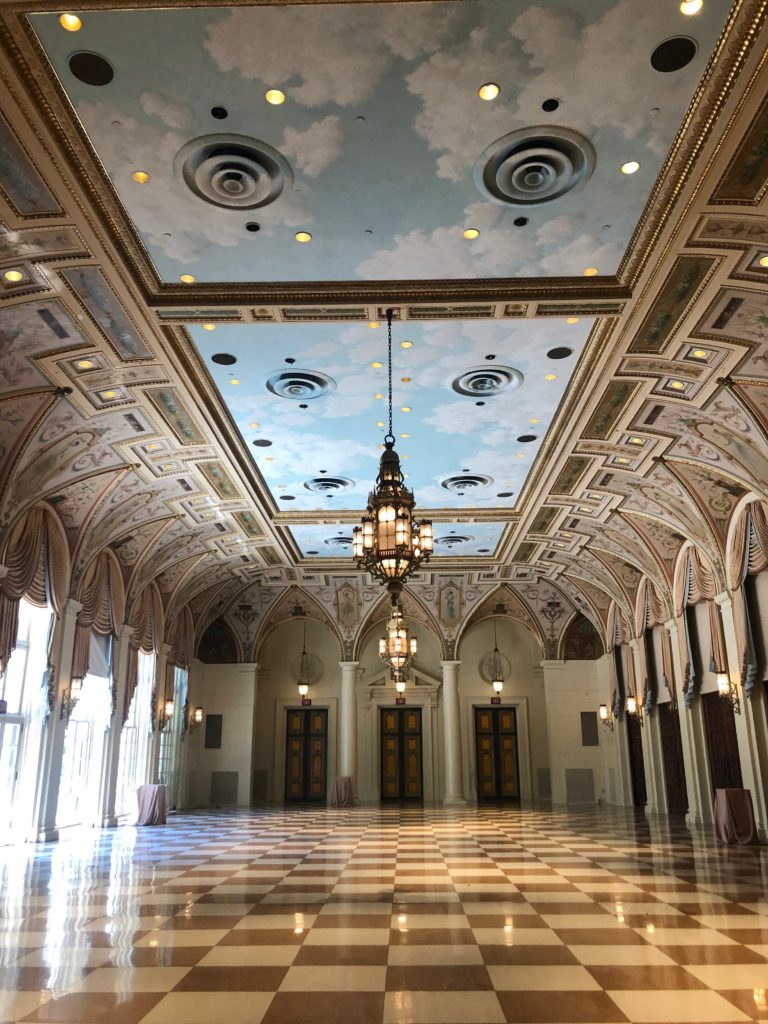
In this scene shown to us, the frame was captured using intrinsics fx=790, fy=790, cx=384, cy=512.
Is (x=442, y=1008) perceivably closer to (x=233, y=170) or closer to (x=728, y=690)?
(x=233, y=170)

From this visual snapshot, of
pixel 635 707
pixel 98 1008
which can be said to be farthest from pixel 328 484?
pixel 98 1008

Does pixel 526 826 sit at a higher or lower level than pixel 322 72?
lower

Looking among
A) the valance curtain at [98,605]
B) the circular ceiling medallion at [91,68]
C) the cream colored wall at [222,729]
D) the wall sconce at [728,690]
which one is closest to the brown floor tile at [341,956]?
the circular ceiling medallion at [91,68]

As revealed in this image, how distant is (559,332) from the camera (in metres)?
9.30

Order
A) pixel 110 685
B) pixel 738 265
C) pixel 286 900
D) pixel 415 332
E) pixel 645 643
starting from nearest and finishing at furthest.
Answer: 1. pixel 286 900
2. pixel 738 265
3. pixel 415 332
4. pixel 110 685
5. pixel 645 643

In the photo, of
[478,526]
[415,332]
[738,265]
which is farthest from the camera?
[478,526]

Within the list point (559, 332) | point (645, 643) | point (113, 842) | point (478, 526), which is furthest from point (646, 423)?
point (113, 842)

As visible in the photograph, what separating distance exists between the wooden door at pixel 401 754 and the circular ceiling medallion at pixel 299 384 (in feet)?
49.1

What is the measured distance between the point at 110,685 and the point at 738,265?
13.8 meters

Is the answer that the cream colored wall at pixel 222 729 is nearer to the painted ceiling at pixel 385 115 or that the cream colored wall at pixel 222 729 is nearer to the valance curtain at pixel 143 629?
the valance curtain at pixel 143 629

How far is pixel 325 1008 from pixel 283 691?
2060 cm

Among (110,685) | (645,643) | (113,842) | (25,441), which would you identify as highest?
(25,441)

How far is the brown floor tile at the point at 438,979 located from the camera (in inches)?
166

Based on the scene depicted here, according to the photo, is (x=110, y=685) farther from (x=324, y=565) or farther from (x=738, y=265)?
(x=738, y=265)
